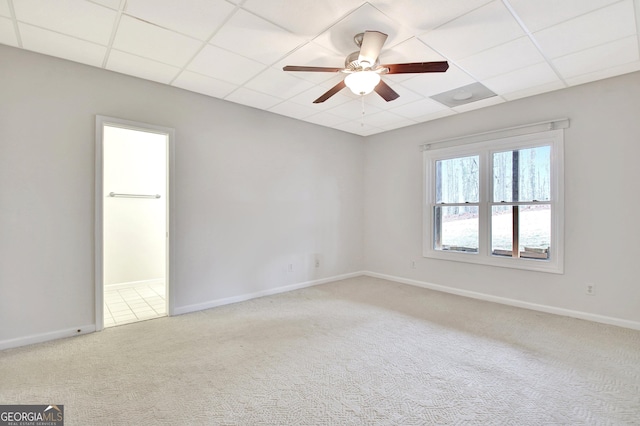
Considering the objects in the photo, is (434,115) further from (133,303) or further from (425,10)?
(133,303)

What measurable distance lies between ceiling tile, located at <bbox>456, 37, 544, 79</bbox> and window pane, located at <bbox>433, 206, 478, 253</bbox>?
6.60ft

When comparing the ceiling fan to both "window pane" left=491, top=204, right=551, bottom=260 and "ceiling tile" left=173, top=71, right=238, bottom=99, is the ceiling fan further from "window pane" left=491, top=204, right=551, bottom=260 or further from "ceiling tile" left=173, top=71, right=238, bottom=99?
"window pane" left=491, top=204, right=551, bottom=260

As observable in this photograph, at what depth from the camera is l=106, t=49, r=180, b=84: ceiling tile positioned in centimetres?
282

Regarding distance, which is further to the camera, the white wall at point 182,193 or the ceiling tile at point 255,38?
the white wall at point 182,193

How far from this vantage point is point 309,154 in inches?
196

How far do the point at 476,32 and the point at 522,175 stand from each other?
2316mm

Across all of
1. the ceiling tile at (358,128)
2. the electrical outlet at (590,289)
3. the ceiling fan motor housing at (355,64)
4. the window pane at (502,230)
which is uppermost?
the ceiling tile at (358,128)

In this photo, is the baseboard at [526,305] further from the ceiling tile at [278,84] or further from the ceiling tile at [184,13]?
the ceiling tile at [184,13]

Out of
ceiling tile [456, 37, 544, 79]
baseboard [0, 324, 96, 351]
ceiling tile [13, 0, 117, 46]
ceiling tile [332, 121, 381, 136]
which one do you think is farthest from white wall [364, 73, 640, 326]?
baseboard [0, 324, 96, 351]

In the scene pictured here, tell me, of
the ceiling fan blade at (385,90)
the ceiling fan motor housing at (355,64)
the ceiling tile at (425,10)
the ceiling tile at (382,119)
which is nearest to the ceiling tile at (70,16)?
the ceiling fan motor housing at (355,64)

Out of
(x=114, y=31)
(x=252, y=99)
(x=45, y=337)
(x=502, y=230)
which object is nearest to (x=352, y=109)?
(x=252, y=99)

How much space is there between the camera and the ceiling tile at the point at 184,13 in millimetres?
2096

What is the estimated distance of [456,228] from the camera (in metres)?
4.66

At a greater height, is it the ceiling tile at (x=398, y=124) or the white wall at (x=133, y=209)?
the ceiling tile at (x=398, y=124)
